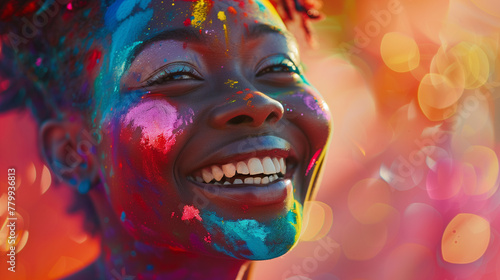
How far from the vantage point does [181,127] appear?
1105 millimetres

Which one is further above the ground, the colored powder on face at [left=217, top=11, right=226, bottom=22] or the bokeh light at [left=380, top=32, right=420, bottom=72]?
the colored powder on face at [left=217, top=11, right=226, bottom=22]

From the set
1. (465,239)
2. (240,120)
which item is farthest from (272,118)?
(465,239)

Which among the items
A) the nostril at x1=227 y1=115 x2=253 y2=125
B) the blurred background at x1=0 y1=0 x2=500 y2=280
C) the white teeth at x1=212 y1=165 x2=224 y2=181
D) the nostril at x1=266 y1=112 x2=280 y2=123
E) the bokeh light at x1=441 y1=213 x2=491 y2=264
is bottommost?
the bokeh light at x1=441 y1=213 x2=491 y2=264

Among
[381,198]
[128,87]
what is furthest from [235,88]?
[381,198]

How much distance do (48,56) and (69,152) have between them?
0.35 meters

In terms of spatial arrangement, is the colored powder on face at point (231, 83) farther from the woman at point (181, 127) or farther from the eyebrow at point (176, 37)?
the eyebrow at point (176, 37)

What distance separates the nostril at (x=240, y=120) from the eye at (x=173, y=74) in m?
0.16

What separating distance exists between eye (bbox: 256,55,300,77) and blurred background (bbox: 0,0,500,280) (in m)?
0.91

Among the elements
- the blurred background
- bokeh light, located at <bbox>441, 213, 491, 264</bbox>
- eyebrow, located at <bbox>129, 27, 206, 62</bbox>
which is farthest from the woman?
bokeh light, located at <bbox>441, 213, 491, 264</bbox>

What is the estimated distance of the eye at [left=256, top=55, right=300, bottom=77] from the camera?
4.18 ft

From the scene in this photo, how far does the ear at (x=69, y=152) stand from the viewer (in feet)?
4.43

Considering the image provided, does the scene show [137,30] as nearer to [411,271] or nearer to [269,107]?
[269,107]

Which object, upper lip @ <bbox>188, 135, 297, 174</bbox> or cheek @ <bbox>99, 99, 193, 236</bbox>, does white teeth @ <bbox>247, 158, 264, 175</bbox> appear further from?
cheek @ <bbox>99, 99, 193, 236</bbox>

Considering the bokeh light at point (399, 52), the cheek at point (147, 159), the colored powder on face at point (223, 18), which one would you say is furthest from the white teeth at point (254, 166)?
the bokeh light at point (399, 52)
